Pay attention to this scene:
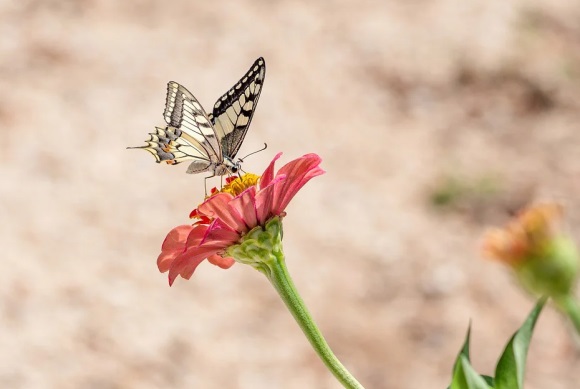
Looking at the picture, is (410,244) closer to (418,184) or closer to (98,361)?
(418,184)

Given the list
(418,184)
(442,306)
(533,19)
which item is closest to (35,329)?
(442,306)

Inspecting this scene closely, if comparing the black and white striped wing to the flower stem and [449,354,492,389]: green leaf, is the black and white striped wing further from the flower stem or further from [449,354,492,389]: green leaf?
[449,354,492,389]: green leaf

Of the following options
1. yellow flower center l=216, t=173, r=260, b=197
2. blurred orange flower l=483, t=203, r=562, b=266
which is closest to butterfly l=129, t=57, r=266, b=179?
yellow flower center l=216, t=173, r=260, b=197

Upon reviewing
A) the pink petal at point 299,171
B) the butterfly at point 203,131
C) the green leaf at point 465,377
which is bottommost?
the green leaf at point 465,377

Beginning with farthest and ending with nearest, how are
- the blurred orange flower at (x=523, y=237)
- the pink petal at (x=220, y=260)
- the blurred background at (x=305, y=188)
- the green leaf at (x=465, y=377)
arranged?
the blurred background at (x=305, y=188) → the blurred orange flower at (x=523, y=237) → the pink petal at (x=220, y=260) → the green leaf at (x=465, y=377)

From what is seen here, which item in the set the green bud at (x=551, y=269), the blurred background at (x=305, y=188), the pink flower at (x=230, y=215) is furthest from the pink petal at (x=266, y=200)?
the blurred background at (x=305, y=188)

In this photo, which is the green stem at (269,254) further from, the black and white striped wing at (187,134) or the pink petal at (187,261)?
the black and white striped wing at (187,134)
